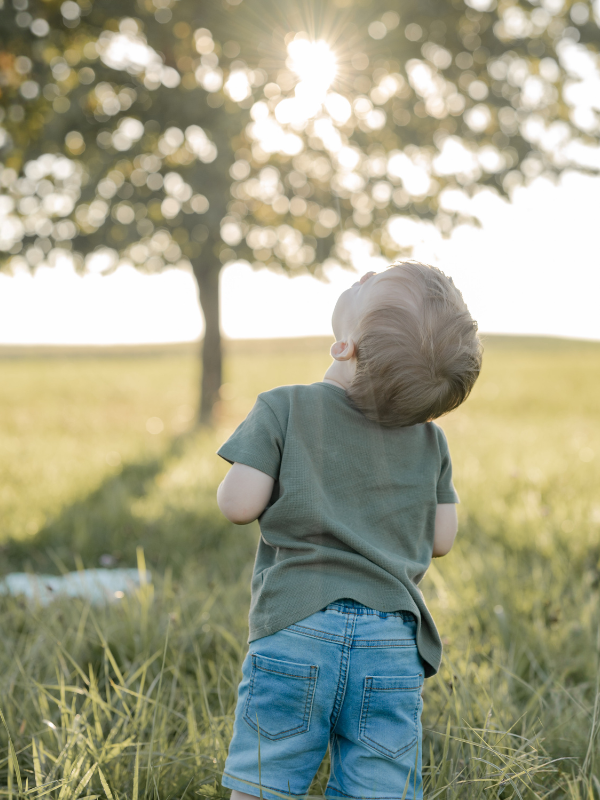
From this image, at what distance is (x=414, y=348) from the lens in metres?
1.56

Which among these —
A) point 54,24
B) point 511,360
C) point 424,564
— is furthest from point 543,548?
point 511,360

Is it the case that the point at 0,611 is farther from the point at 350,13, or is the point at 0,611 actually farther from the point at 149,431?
the point at 149,431

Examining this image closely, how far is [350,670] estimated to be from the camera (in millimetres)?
1540

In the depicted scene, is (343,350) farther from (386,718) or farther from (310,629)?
(386,718)

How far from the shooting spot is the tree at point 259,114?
7375 millimetres

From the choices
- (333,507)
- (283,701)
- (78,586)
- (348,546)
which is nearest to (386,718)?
(283,701)

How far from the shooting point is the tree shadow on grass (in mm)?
4051

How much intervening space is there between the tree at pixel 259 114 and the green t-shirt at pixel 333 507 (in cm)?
632

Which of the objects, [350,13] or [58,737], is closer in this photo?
[58,737]

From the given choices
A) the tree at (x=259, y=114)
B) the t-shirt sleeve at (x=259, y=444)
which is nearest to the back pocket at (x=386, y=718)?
the t-shirt sleeve at (x=259, y=444)

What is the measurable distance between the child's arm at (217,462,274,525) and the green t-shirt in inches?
1.0

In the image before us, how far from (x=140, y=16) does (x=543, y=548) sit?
7633mm

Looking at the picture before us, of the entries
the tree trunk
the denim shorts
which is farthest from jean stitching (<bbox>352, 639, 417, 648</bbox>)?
the tree trunk

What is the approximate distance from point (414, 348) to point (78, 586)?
2.36 metres
